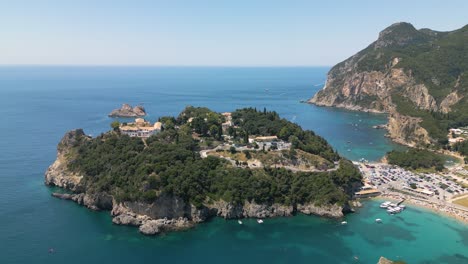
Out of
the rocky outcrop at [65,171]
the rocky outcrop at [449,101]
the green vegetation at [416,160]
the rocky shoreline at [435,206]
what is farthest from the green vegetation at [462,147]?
the rocky outcrop at [65,171]

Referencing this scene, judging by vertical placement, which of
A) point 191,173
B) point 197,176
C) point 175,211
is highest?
point 191,173

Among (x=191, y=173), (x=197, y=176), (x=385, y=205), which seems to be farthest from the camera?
(x=385, y=205)

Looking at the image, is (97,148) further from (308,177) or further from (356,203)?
(356,203)

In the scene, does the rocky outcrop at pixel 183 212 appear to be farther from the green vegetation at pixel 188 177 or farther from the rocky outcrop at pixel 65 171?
the rocky outcrop at pixel 65 171

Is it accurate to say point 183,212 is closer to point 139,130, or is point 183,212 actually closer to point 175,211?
point 175,211

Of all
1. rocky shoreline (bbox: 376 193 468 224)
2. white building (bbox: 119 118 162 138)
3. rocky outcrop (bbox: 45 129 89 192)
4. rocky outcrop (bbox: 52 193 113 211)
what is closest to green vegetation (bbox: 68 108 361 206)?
rocky outcrop (bbox: 52 193 113 211)

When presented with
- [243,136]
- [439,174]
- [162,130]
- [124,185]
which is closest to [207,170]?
[124,185]

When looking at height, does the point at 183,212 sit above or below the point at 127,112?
below

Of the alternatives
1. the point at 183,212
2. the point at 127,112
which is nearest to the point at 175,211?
the point at 183,212
